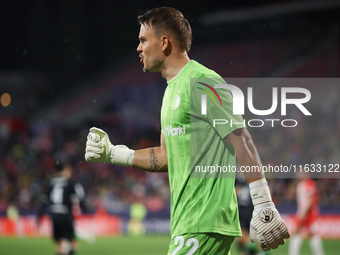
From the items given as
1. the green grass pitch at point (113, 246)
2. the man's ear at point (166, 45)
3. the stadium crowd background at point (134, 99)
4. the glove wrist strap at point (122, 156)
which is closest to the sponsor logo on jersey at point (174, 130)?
the man's ear at point (166, 45)

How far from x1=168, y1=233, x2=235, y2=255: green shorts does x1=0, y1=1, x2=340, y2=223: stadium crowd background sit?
1192 centimetres

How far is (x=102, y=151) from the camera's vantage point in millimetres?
3896

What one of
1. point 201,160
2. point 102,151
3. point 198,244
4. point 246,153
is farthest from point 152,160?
point 246,153

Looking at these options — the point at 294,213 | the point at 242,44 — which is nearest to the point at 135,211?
the point at 294,213

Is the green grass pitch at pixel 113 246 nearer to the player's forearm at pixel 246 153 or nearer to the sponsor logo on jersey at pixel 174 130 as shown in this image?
the sponsor logo on jersey at pixel 174 130

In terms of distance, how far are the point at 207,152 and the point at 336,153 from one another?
48.6 ft

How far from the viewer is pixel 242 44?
23172mm

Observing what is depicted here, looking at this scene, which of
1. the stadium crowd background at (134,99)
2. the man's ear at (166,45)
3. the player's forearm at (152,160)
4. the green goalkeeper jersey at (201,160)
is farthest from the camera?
the stadium crowd background at (134,99)

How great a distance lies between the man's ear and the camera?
3.54m

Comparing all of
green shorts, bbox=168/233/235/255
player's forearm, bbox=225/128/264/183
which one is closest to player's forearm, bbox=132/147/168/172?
green shorts, bbox=168/233/235/255

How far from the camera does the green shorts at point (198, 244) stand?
329cm

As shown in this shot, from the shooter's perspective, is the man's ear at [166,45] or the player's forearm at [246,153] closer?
the player's forearm at [246,153]

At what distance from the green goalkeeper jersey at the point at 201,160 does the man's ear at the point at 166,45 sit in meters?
0.23

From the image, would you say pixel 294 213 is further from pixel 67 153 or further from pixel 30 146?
pixel 30 146
